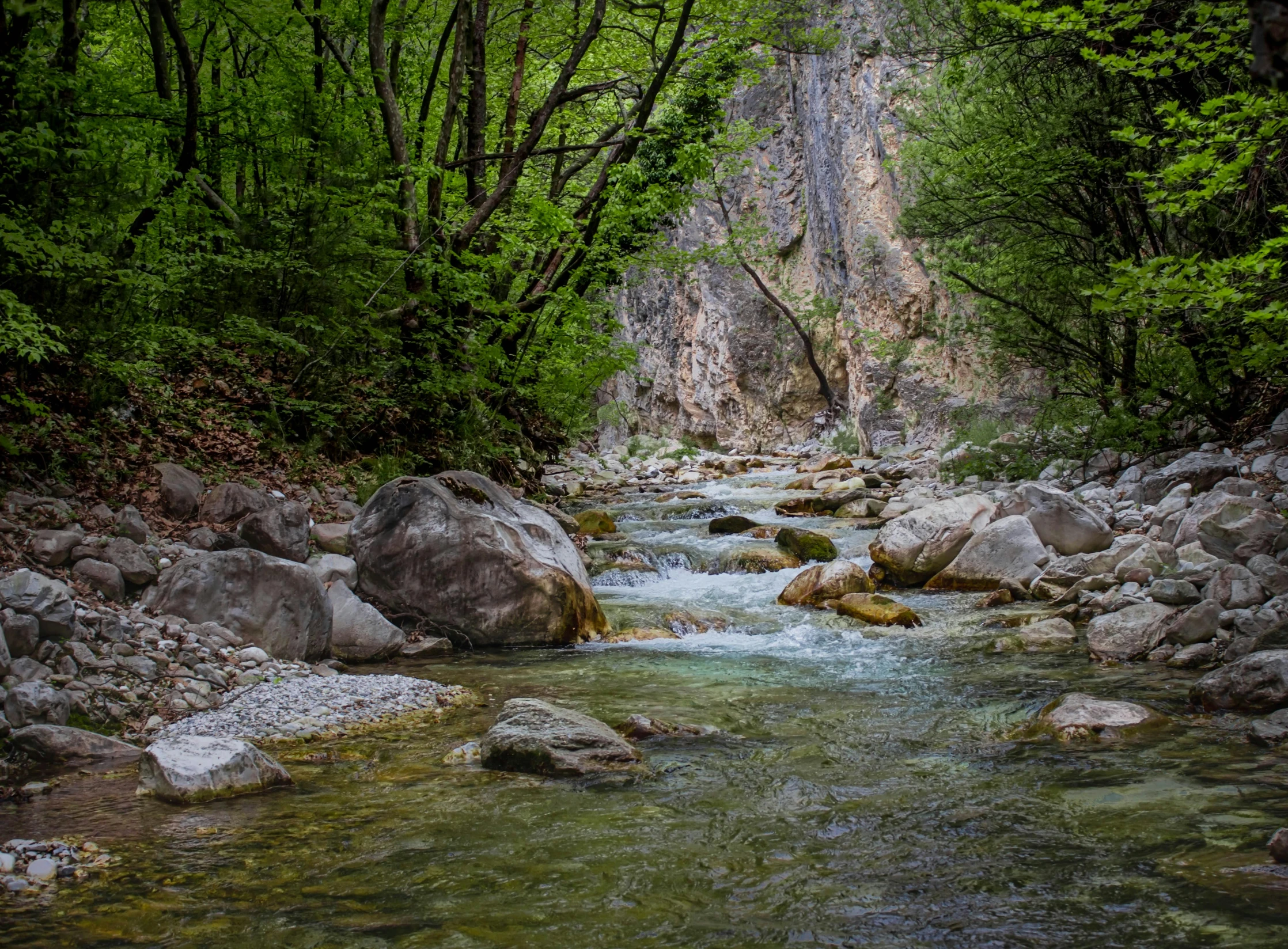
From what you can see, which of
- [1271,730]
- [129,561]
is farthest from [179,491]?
[1271,730]

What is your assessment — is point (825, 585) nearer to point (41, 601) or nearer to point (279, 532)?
point (279, 532)

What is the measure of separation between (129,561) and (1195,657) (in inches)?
290

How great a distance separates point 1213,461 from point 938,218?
4600 millimetres

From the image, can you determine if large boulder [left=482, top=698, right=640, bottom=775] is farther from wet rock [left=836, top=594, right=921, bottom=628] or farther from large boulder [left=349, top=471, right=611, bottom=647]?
wet rock [left=836, top=594, right=921, bottom=628]

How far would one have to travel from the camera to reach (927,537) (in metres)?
10.2

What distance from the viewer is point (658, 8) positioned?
10906mm

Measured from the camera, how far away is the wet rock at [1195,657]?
19.4ft

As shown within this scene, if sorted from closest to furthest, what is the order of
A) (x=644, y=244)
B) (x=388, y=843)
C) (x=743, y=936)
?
(x=743, y=936) < (x=388, y=843) < (x=644, y=244)

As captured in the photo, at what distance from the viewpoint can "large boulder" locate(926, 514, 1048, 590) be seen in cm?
927

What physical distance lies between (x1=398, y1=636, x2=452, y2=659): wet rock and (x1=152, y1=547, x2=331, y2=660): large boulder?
0.76 m

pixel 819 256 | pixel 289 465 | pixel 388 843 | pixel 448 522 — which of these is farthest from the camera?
pixel 819 256

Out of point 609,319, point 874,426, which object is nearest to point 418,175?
point 609,319

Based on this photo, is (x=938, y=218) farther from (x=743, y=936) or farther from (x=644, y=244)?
(x=743, y=936)

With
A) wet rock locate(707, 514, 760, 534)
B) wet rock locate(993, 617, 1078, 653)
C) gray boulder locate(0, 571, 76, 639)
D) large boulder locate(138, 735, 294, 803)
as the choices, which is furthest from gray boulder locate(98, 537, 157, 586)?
wet rock locate(707, 514, 760, 534)
